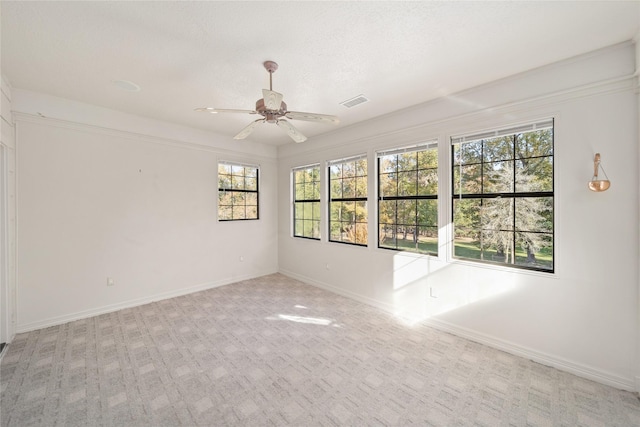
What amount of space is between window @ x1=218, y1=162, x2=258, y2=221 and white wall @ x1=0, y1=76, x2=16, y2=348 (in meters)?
2.48

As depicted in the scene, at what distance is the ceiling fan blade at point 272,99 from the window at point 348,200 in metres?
2.21

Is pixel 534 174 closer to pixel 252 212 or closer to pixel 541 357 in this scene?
pixel 541 357

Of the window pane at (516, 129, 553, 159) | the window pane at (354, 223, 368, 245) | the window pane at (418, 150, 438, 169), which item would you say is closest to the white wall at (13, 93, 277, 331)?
the window pane at (354, 223, 368, 245)

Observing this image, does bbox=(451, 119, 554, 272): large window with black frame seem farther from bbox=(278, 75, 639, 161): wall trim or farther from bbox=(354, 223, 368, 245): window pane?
bbox=(354, 223, 368, 245): window pane

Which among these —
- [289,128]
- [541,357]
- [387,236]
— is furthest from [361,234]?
[541,357]

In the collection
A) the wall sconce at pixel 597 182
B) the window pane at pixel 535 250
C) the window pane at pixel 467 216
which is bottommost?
the window pane at pixel 535 250

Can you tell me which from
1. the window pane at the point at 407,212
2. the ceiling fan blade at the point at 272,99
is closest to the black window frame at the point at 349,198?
the window pane at the point at 407,212

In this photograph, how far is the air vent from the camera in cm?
313

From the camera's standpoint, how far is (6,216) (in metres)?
2.77

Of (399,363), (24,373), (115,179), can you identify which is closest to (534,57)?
(399,363)

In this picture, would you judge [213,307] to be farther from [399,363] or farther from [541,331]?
[541,331]

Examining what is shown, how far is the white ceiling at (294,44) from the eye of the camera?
1.77 meters

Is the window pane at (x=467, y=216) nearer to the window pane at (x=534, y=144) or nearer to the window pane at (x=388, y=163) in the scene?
the window pane at (x=534, y=144)

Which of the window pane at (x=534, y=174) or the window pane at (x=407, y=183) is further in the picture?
the window pane at (x=407, y=183)
